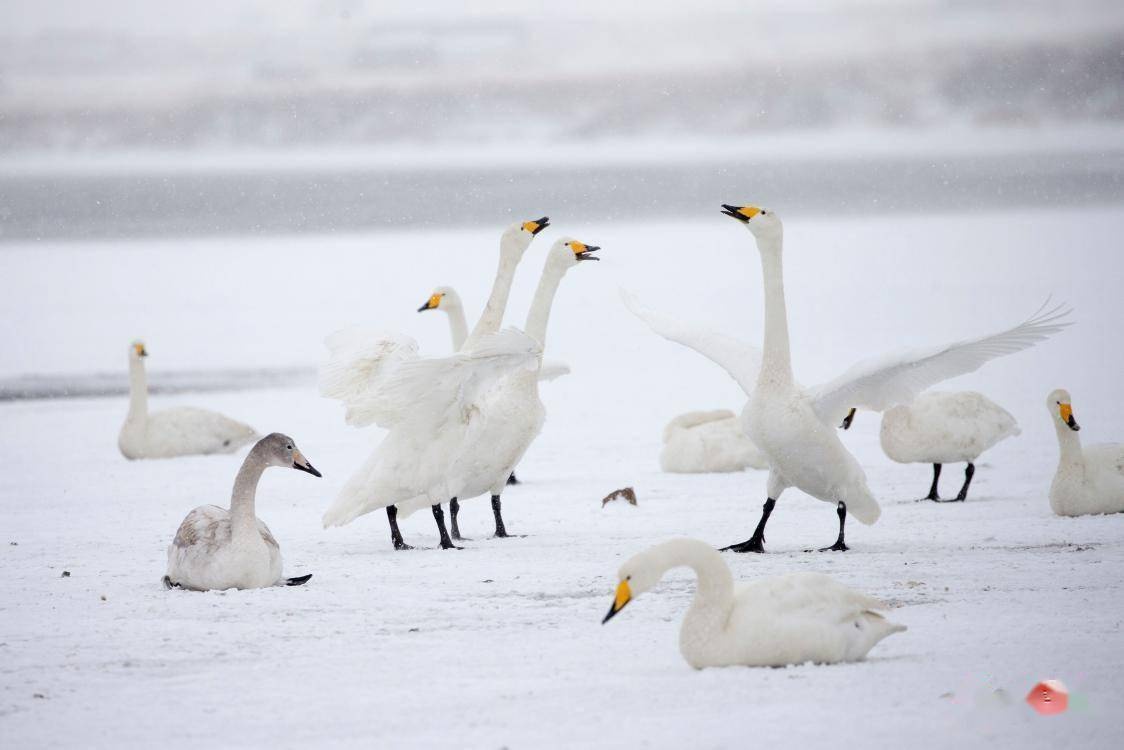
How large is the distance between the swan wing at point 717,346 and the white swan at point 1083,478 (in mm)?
1521

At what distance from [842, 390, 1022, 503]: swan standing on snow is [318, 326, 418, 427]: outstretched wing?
2.85 m

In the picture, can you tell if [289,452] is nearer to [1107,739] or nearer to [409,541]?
[409,541]

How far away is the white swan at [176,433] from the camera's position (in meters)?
11.4

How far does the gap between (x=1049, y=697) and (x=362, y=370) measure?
4.09m

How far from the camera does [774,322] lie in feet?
24.0

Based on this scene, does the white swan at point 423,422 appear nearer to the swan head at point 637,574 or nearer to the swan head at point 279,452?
the swan head at point 279,452

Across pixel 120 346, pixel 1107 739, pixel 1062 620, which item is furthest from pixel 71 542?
pixel 120 346

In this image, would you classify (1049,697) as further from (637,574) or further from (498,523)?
(498,523)

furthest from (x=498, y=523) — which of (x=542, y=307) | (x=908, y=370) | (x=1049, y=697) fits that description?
(x=1049, y=697)

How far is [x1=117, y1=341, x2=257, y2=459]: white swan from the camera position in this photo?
11367mm

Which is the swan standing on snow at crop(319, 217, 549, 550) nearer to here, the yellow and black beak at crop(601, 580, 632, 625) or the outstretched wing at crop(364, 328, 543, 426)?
the outstretched wing at crop(364, 328, 543, 426)

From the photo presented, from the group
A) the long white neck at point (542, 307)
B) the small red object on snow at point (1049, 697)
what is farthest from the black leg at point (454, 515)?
the small red object on snow at point (1049, 697)

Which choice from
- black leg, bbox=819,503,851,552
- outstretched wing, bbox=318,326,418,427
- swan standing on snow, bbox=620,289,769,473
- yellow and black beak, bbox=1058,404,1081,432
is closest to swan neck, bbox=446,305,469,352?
swan standing on snow, bbox=620,289,769,473

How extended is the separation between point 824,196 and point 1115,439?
78639 millimetres
